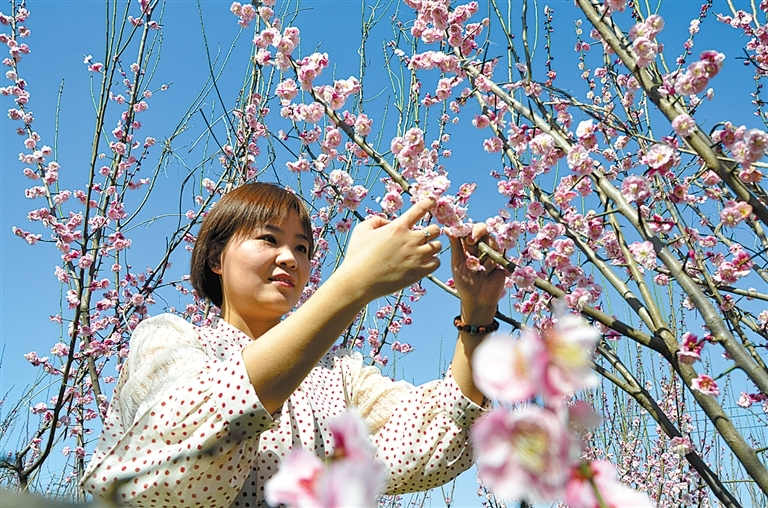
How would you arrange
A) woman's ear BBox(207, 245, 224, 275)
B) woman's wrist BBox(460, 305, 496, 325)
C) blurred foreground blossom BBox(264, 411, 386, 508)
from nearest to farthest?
blurred foreground blossom BBox(264, 411, 386, 508) < woman's wrist BBox(460, 305, 496, 325) < woman's ear BBox(207, 245, 224, 275)

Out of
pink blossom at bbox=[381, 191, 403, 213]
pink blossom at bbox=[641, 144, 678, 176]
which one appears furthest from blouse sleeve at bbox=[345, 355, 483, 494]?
pink blossom at bbox=[641, 144, 678, 176]

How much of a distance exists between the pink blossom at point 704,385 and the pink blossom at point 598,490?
100 cm

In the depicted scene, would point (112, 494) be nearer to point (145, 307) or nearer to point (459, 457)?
point (459, 457)

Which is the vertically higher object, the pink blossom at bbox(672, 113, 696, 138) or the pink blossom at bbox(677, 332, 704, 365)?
the pink blossom at bbox(672, 113, 696, 138)

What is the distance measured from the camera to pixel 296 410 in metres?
1.77

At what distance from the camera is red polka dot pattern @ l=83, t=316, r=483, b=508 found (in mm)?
1248

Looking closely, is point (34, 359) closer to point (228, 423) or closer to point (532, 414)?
point (228, 423)

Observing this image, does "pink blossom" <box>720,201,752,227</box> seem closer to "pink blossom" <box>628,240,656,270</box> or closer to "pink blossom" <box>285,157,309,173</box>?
"pink blossom" <box>628,240,656,270</box>

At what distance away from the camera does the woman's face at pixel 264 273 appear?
1835 millimetres

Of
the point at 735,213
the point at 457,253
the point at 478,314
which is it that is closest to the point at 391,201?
the point at 457,253

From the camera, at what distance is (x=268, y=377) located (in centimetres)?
121

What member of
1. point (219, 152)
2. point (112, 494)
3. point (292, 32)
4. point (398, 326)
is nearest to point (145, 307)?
point (219, 152)

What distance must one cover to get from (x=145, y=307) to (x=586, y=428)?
4.10 m

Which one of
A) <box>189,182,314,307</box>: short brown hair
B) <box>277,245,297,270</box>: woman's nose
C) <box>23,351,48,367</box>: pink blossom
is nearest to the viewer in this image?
<box>277,245,297,270</box>: woman's nose
